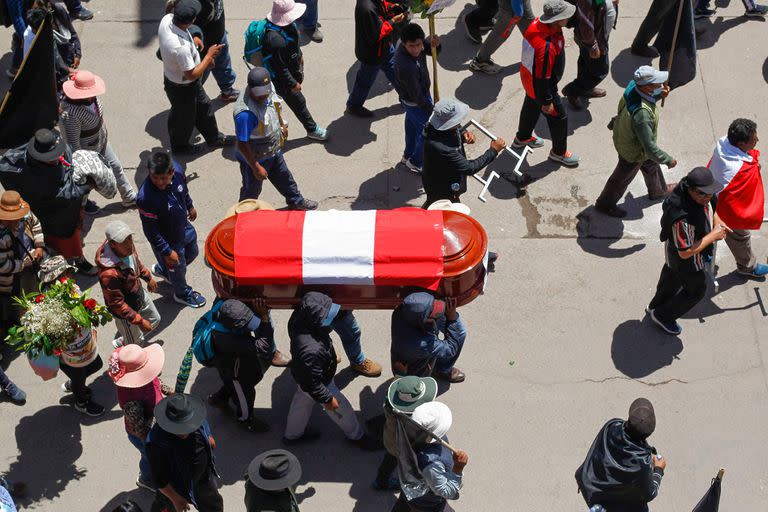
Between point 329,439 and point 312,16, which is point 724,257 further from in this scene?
point 312,16

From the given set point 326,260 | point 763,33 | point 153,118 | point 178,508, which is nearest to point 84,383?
point 178,508

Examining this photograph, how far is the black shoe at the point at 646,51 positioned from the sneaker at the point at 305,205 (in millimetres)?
4077

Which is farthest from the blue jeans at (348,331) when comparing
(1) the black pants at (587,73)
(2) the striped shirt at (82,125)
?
(1) the black pants at (587,73)

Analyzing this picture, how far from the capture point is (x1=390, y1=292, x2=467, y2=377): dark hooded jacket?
6336 mm

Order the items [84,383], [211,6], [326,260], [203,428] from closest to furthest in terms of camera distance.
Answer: [203,428] < [326,260] < [84,383] < [211,6]

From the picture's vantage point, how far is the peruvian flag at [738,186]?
7.65 meters

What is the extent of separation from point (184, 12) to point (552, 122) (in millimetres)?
3518

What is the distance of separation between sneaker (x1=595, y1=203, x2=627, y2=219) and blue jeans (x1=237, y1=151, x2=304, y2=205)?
2778 millimetres

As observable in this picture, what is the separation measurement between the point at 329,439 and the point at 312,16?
5.31 metres

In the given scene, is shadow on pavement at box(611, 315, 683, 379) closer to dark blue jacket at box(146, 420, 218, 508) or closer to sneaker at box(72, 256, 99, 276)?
dark blue jacket at box(146, 420, 218, 508)

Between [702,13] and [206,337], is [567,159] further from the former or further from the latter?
[206,337]

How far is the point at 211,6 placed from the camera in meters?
9.41

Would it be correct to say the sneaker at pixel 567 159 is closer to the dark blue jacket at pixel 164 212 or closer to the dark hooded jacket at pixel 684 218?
the dark hooded jacket at pixel 684 218

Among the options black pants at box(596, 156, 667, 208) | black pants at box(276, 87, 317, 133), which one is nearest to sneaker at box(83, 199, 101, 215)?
black pants at box(276, 87, 317, 133)
